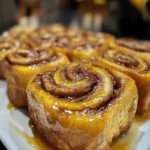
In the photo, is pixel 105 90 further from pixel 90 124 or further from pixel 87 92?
pixel 90 124

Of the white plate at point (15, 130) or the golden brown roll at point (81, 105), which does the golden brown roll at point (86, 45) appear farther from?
the white plate at point (15, 130)

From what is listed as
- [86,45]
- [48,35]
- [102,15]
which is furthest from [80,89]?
[102,15]

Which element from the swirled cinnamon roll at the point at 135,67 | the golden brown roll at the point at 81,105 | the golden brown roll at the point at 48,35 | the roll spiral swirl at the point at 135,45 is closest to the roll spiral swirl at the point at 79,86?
the golden brown roll at the point at 81,105

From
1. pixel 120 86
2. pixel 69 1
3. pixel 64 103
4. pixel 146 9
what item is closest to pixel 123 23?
pixel 146 9

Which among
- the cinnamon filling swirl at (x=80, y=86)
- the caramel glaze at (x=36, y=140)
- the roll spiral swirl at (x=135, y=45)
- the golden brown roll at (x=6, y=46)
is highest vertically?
the cinnamon filling swirl at (x=80, y=86)

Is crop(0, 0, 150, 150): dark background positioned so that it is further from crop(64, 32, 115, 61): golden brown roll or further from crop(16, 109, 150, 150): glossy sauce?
crop(16, 109, 150, 150): glossy sauce

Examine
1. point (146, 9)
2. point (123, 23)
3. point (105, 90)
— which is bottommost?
point (123, 23)
